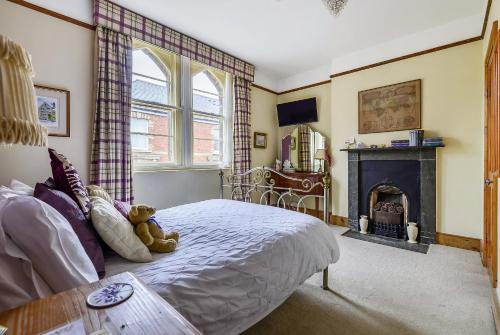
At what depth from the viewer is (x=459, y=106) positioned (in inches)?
114

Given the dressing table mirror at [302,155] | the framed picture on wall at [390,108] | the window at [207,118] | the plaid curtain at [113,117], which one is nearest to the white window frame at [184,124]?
the window at [207,118]

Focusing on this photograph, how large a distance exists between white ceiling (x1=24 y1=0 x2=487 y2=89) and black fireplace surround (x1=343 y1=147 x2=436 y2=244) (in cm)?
143

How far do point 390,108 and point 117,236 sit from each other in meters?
3.68

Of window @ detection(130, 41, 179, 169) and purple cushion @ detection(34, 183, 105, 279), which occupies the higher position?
window @ detection(130, 41, 179, 169)

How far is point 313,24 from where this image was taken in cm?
294

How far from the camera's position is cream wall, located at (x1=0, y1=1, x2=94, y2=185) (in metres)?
2.08

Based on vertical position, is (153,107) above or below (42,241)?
above

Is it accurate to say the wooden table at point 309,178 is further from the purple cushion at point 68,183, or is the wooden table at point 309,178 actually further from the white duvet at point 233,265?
the purple cushion at point 68,183

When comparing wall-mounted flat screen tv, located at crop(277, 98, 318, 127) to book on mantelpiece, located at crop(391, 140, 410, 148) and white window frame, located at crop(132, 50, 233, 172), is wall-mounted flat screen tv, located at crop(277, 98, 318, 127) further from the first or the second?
white window frame, located at crop(132, 50, 233, 172)

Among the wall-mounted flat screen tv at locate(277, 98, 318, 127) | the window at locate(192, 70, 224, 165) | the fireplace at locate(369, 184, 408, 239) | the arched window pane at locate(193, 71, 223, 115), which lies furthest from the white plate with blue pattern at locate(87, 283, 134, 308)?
the wall-mounted flat screen tv at locate(277, 98, 318, 127)

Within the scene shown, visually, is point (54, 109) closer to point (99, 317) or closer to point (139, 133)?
point (139, 133)

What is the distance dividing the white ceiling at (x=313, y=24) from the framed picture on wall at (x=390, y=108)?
20.0 inches

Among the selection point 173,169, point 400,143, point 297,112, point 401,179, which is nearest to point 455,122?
point 400,143

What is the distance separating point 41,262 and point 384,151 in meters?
3.71
